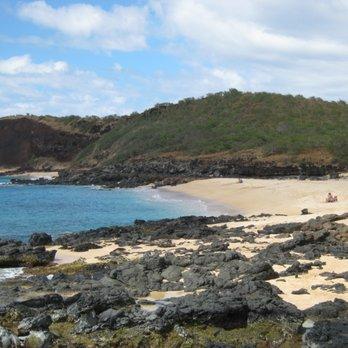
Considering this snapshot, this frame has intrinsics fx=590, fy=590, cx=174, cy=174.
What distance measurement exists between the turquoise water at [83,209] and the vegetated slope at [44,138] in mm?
46718

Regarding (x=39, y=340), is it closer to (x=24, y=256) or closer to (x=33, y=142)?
(x=24, y=256)

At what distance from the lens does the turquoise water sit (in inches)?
1419

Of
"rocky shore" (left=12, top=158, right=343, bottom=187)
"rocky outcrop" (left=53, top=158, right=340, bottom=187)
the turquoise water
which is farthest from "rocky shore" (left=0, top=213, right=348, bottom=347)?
"rocky outcrop" (left=53, top=158, right=340, bottom=187)

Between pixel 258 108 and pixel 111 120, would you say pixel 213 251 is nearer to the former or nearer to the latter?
pixel 258 108

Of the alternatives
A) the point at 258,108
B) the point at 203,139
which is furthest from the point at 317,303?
the point at 258,108

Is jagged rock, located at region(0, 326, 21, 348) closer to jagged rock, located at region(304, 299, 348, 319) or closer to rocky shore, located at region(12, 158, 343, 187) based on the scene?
jagged rock, located at region(304, 299, 348, 319)

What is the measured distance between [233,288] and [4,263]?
33.9 ft

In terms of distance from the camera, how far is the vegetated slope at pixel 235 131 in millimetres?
70062

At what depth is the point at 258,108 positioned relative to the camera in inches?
3538

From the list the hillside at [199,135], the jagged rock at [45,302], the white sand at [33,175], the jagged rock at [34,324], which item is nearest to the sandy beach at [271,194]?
the hillside at [199,135]

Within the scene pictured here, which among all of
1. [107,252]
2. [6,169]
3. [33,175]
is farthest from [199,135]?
[107,252]

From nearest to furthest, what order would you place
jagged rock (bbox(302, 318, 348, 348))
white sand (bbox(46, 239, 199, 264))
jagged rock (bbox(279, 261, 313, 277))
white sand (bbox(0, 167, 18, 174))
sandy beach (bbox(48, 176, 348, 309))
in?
jagged rock (bbox(302, 318, 348, 348))
sandy beach (bbox(48, 176, 348, 309))
jagged rock (bbox(279, 261, 313, 277))
white sand (bbox(46, 239, 199, 264))
white sand (bbox(0, 167, 18, 174))

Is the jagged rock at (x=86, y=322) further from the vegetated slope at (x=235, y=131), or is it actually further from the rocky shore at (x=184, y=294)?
the vegetated slope at (x=235, y=131)

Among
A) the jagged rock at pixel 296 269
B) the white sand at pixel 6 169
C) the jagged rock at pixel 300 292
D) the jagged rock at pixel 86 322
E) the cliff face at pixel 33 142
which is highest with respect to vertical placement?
the cliff face at pixel 33 142
